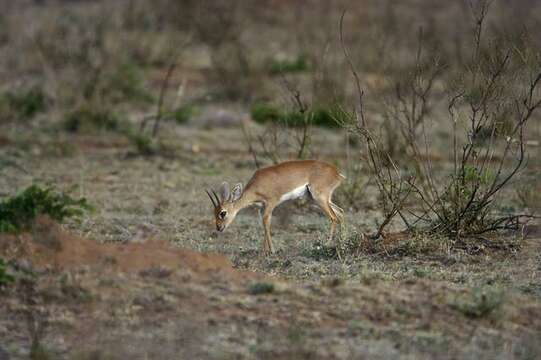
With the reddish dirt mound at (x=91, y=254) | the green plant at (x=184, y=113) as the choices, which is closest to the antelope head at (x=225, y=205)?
the reddish dirt mound at (x=91, y=254)

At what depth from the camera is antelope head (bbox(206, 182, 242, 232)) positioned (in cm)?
1044

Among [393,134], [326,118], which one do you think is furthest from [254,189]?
[326,118]

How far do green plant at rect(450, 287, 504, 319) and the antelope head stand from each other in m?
3.43

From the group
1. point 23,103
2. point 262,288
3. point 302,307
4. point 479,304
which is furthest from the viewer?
point 23,103

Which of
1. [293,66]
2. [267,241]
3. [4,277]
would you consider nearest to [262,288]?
[4,277]

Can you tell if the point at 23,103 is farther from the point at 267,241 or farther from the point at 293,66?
the point at 267,241

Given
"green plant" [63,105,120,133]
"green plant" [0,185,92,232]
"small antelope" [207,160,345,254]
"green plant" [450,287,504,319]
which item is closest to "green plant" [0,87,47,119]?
"green plant" [63,105,120,133]

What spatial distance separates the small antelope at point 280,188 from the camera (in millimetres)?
10523

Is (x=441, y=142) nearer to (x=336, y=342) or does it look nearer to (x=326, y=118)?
(x=326, y=118)

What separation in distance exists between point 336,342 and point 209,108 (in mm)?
13040

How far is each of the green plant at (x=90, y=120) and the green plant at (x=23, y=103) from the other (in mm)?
798

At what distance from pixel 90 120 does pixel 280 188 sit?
786 centimetres

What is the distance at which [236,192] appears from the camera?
34.8 ft

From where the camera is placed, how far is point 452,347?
276 inches
